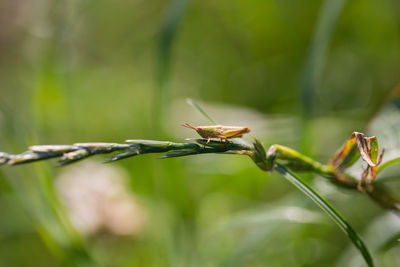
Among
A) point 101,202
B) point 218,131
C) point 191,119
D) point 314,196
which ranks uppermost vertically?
point 218,131

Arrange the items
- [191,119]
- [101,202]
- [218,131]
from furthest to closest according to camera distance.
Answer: [191,119]
[101,202]
[218,131]

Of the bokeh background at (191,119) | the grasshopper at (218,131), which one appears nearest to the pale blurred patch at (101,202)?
the bokeh background at (191,119)

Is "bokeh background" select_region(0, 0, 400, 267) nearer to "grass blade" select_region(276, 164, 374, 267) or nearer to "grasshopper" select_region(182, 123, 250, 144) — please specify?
"grass blade" select_region(276, 164, 374, 267)

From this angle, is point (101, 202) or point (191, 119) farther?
point (191, 119)

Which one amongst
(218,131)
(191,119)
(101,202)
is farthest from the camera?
(191,119)

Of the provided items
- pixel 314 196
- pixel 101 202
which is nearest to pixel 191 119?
pixel 101 202

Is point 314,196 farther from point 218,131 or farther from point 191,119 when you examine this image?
point 191,119

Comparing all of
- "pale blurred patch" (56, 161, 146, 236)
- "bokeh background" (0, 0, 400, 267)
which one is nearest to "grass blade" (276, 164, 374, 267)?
"bokeh background" (0, 0, 400, 267)

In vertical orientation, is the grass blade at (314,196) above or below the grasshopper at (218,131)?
below

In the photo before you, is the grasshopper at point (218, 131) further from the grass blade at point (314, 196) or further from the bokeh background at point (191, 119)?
the bokeh background at point (191, 119)

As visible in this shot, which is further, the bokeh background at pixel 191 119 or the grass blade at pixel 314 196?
the bokeh background at pixel 191 119
